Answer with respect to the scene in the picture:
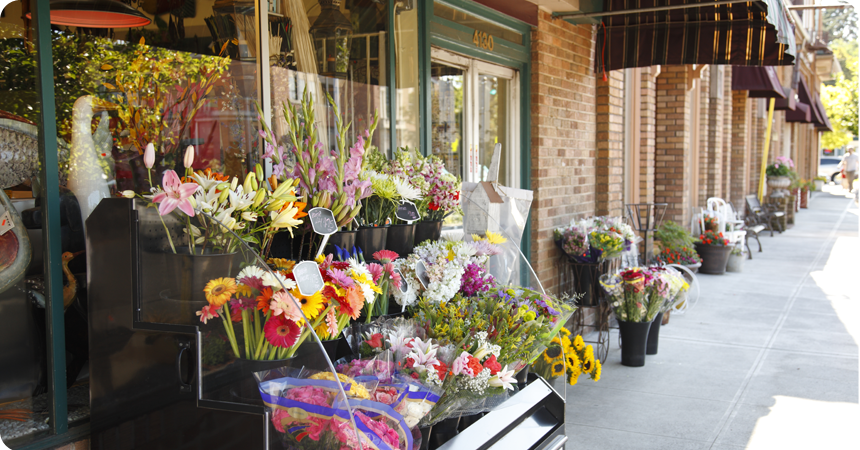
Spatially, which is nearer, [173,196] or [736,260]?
[173,196]

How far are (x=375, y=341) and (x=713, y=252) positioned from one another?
8.57 meters

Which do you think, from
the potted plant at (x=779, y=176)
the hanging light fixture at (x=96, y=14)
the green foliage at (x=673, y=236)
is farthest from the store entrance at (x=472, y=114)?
the potted plant at (x=779, y=176)

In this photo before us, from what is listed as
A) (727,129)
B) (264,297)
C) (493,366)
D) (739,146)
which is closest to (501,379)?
(493,366)

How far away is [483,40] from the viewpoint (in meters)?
4.86

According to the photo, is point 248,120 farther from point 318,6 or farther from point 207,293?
point 207,293

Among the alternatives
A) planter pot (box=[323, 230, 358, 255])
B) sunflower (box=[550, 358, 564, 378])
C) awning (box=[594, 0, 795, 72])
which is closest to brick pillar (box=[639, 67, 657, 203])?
awning (box=[594, 0, 795, 72])

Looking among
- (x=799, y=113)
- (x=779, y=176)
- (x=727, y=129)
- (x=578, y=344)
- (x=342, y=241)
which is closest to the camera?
(x=342, y=241)

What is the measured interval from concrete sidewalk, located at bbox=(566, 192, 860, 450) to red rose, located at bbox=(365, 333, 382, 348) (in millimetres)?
2129

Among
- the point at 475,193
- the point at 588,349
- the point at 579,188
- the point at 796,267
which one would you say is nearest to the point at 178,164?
the point at 475,193

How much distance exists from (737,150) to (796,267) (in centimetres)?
442

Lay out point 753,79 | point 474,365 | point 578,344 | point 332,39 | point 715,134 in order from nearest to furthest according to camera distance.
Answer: point 474,365, point 332,39, point 578,344, point 753,79, point 715,134

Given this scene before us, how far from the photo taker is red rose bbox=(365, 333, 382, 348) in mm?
2320

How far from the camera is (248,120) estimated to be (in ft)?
10.3

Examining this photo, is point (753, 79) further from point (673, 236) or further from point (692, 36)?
point (692, 36)
